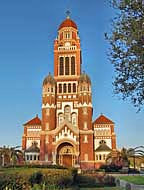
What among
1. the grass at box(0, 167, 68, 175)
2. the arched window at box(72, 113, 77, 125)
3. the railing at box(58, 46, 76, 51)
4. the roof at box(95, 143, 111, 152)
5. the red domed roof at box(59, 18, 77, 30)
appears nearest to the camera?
the grass at box(0, 167, 68, 175)

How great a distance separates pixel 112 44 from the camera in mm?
15430

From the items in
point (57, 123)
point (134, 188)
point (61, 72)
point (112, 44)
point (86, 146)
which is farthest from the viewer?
point (61, 72)

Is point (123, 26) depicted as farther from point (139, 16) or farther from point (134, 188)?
point (134, 188)

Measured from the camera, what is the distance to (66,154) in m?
58.3

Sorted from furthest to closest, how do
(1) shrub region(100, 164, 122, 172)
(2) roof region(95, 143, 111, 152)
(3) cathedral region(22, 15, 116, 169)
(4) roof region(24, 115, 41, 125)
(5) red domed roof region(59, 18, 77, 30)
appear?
1. (5) red domed roof region(59, 18, 77, 30)
2. (4) roof region(24, 115, 41, 125)
3. (2) roof region(95, 143, 111, 152)
4. (3) cathedral region(22, 15, 116, 169)
5. (1) shrub region(100, 164, 122, 172)

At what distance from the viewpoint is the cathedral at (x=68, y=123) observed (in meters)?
57.5

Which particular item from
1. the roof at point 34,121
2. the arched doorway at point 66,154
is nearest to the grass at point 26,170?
the arched doorway at point 66,154

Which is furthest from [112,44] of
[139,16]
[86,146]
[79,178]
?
[86,146]

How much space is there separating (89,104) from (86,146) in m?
9.37

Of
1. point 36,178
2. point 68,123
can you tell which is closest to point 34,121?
point 68,123

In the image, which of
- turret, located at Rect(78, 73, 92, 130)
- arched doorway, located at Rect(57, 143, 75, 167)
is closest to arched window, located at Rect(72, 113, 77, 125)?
turret, located at Rect(78, 73, 92, 130)

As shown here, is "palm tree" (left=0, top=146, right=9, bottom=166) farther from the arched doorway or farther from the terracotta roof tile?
the terracotta roof tile

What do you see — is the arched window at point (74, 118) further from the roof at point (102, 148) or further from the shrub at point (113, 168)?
the shrub at point (113, 168)

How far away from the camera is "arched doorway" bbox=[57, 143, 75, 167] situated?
191ft
